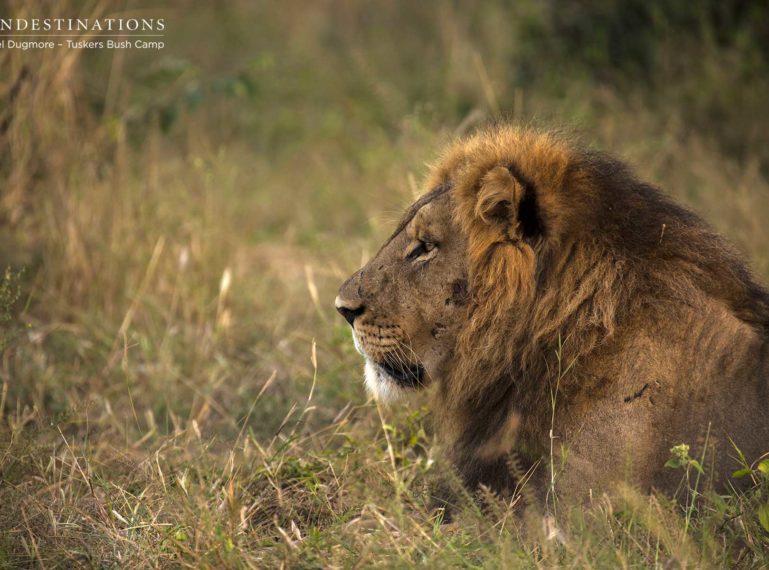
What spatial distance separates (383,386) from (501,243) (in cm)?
75

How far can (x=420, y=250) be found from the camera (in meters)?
3.61

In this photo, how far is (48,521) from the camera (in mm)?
3398

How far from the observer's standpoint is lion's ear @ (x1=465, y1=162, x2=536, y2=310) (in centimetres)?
334

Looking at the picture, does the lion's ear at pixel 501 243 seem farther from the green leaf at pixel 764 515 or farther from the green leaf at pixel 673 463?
the green leaf at pixel 764 515

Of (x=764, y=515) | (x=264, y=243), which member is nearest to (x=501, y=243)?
(x=764, y=515)

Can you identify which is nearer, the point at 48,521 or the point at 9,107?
the point at 48,521

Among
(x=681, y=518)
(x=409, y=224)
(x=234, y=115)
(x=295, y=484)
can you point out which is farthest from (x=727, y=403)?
(x=234, y=115)

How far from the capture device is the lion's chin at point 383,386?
3.69m

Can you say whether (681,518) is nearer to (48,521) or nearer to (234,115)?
(48,521)

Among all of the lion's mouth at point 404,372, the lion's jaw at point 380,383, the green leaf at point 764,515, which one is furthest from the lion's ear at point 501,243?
the green leaf at point 764,515

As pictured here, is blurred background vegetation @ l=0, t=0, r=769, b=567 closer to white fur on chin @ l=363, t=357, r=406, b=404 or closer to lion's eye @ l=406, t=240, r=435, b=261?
white fur on chin @ l=363, t=357, r=406, b=404

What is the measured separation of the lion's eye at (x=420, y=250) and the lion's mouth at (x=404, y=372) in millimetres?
390

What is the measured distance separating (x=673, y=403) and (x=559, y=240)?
66 centimetres

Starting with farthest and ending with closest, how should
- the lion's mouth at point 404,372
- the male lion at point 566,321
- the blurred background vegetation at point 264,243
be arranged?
1. the lion's mouth at point 404,372
2. the blurred background vegetation at point 264,243
3. the male lion at point 566,321
